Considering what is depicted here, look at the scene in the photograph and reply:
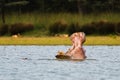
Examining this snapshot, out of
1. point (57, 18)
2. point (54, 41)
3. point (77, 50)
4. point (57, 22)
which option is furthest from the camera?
point (57, 18)

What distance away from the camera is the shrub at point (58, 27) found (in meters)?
44.0

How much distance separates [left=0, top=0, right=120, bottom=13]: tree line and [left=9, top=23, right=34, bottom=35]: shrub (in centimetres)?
963

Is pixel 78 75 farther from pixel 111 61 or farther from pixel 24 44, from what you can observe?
pixel 24 44

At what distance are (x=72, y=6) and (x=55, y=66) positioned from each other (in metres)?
33.8

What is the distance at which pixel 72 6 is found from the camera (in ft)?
189

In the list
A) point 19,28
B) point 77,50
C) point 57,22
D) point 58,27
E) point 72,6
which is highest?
point 77,50

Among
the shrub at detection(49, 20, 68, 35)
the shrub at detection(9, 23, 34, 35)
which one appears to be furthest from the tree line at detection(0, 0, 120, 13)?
the shrub at detection(49, 20, 68, 35)

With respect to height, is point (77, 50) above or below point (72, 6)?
above

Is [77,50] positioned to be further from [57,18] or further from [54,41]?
[57,18]

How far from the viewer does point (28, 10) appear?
187 feet

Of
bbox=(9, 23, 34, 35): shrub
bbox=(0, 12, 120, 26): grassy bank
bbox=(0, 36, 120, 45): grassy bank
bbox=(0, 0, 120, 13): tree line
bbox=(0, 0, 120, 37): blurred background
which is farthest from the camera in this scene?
bbox=(0, 0, 120, 13): tree line

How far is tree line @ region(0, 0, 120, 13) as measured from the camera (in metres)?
55.8

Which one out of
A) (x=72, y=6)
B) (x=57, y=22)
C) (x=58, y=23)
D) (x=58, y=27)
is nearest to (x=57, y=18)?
(x=57, y=22)

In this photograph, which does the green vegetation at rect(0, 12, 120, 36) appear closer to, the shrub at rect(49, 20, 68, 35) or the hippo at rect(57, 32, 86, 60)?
the shrub at rect(49, 20, 68, 35)
